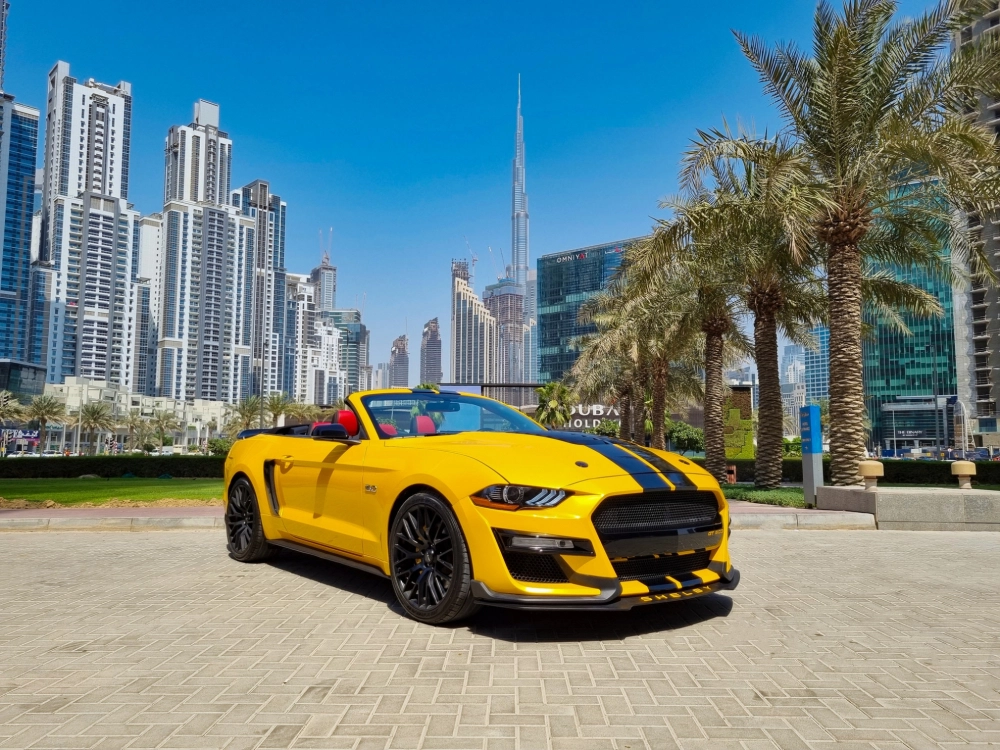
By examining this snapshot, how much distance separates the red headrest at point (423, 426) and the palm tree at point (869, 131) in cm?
1134

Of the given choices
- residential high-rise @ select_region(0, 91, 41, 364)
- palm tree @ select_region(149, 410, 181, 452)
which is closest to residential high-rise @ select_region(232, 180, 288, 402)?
palm tree @ select_region(149, 410, 181, 452)

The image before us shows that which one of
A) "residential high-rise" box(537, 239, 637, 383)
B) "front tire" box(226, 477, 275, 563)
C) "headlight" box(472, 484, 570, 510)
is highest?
"residential high-rise" box(537, 239, 637, 383)

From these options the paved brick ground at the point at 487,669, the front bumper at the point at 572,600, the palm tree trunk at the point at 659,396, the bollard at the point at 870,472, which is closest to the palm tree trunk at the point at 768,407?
the bollard at the point at 870,472

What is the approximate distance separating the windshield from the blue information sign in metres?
9.95

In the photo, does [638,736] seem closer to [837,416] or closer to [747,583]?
[747,583]

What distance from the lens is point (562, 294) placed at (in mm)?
140000

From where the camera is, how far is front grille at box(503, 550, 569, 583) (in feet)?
13.0

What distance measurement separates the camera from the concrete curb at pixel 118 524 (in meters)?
10.5

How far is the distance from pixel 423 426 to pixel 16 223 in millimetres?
166506

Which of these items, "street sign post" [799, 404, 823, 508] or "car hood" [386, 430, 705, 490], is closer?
"car hood" [386, 430, 705, 490]

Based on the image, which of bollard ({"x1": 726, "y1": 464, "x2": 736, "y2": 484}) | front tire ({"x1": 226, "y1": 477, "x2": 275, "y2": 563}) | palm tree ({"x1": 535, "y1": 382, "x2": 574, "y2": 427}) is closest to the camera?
front tire ({"x1": 226, "y1": 477, "x2": 275, "y2": 563})

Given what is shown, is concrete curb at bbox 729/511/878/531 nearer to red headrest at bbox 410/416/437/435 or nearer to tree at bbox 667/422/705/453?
red headrest at bbox 410/416/437/435

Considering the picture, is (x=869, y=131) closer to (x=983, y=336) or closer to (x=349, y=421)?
(x=349, y=421)

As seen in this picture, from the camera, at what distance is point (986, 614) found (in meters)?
4.96
